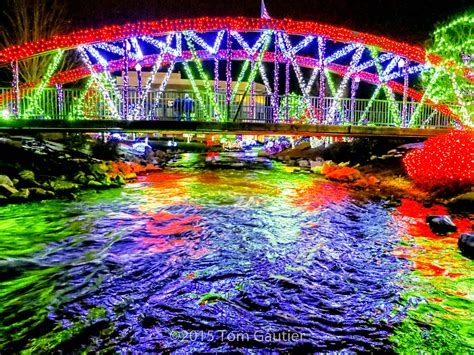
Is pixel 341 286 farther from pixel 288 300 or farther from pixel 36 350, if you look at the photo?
pixel 36 350

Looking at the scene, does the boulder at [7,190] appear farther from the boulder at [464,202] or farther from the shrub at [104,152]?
the boulder at [464,202]

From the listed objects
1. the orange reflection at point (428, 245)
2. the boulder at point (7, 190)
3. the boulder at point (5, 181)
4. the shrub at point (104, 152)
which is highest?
the shrub at point (104, 152)

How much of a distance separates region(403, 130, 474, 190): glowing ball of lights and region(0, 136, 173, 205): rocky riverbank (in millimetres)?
11444

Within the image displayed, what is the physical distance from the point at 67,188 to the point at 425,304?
1160 centimetres

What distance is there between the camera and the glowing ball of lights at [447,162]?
38.4 feet

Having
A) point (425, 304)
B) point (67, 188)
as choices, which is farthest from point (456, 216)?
point (67, 188)

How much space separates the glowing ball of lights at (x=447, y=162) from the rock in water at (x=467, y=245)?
5.55 meters

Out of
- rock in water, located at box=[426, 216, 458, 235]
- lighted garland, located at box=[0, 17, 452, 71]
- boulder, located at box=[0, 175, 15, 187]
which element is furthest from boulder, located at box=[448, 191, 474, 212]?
boulder, located at box=[0, 175, 15, 187]

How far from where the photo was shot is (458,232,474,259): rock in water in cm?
662

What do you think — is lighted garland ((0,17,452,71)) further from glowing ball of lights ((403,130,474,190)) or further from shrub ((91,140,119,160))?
glowing ball of lights ((403,130,474,190))

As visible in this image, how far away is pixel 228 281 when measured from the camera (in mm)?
5566

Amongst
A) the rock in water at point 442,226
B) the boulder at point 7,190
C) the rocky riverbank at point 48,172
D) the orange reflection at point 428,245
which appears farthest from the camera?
the rocky riverbank at point 48,172

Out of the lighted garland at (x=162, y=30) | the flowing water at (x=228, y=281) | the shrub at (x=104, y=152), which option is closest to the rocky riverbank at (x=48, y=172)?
the shrub at (x=104, y=152)

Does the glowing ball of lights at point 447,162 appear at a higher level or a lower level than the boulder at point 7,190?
higher
